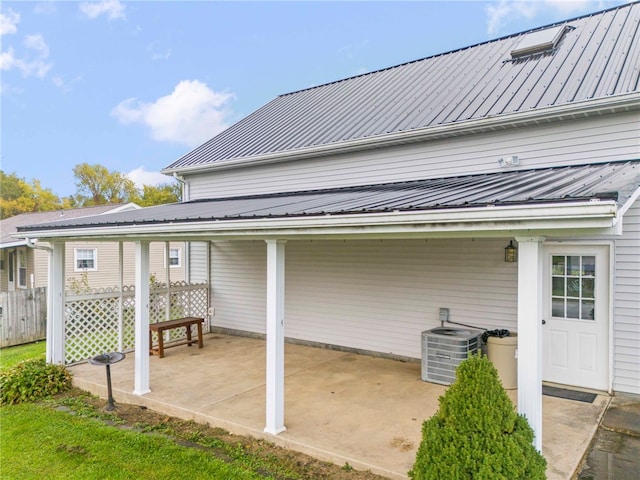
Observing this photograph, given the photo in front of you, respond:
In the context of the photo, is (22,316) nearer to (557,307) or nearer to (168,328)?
(168,328)

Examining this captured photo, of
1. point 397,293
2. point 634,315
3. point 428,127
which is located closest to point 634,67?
point 428,127

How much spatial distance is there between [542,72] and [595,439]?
18.6 feet

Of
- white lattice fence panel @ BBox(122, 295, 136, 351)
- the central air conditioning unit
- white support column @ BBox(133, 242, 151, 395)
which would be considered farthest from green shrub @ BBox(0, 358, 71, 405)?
the central air conditioning unit

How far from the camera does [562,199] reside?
2.64 metres

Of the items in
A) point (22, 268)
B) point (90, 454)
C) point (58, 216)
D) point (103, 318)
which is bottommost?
point (90, 454)

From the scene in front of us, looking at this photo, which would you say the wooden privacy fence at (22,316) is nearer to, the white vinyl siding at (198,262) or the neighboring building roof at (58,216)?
the white vinyl siding at (198,262)

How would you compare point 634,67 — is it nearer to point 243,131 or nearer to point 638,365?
point 638,365

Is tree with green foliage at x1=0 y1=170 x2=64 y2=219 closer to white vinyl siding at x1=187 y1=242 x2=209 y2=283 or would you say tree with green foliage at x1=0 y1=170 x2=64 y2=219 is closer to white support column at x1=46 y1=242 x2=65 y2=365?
white vinyl siding at x1=187 y1=242 x2=209 y2=283

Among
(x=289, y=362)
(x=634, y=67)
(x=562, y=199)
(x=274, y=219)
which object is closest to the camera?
(x=562, y=199)

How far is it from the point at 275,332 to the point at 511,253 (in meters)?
3.76

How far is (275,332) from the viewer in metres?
4.59

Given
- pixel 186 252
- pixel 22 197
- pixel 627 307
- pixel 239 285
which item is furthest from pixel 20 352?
pixel 22 197

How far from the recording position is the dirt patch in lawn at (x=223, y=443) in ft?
12.5

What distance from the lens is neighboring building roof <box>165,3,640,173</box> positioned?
6.23 metres
